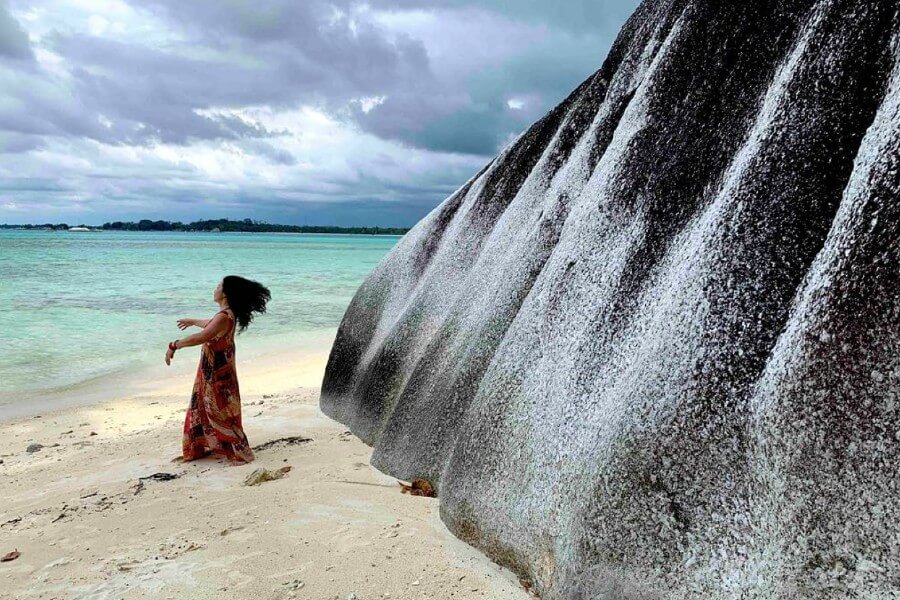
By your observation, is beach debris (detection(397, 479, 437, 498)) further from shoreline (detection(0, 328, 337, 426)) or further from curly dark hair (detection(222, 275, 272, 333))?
shoreline (detection(0, 328, 337, 426))

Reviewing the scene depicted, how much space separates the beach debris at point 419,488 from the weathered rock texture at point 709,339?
3.2 inches

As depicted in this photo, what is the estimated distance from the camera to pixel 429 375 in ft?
15.1

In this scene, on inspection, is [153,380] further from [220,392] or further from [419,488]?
[419,488]

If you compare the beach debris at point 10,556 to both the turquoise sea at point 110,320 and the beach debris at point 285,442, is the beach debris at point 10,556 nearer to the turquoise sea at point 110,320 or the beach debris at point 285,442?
the beach debris at point 285,442

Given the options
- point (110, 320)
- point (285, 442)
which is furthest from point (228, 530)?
point (110, 320)

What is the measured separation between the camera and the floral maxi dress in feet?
17.5

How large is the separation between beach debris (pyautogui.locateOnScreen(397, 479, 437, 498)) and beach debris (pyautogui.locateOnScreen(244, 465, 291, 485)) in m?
1.07

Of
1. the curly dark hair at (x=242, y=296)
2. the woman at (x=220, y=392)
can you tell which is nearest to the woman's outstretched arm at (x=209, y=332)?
the woman at (x=220, y=392)

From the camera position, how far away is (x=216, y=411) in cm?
534

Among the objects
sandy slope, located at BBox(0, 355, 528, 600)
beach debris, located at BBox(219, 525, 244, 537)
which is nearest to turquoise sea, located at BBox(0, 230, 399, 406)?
sandy slope, located at BBox(0, 355, 528, 600)

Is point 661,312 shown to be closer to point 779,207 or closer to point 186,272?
point 779,207

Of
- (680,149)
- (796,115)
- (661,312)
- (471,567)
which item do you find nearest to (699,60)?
(680,149)

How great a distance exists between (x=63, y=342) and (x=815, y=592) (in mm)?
13895

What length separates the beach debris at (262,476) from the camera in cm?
471
